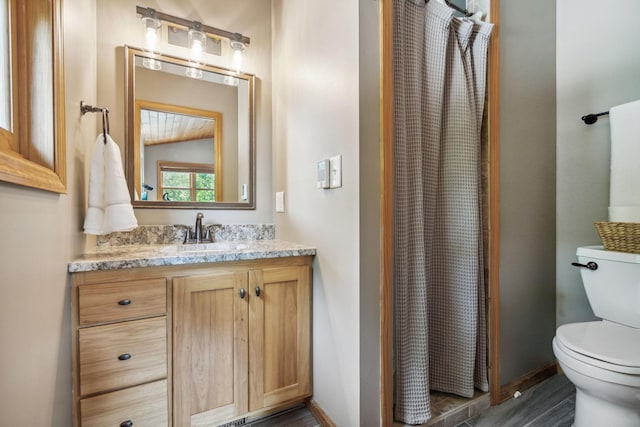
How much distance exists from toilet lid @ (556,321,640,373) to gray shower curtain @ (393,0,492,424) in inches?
14.0

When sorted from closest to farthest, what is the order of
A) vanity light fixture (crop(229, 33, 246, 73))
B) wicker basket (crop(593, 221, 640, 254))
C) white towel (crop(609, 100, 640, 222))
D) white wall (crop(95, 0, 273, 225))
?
1. wicker basket (crop(593, 221, 640, 254))
2. white towel (crop(609, 100, 640, 222))
3. white wall (crop(95, 0, 273, 225))
4. vanity light fixture (crop(229, 33, 246, 73))

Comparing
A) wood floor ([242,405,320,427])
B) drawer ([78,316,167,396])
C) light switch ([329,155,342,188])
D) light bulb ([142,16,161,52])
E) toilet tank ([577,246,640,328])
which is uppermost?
light bulb ([142,16,161,52])

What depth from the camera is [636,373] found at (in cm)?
100

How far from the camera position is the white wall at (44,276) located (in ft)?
2.06

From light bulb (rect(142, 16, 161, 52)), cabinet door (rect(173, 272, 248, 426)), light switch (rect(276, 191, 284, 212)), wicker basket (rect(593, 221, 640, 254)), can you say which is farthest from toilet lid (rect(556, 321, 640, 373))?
light bulb (rect(142, 16, 161, 52))

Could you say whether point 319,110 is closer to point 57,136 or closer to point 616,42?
point 57,136

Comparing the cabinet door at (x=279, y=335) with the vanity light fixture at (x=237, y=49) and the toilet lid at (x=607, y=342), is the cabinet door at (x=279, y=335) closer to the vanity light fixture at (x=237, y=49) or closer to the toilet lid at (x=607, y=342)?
the toilet lid at (x=607, y=342)

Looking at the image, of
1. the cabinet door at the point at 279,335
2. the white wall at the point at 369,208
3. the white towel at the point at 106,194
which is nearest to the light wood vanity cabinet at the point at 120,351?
the white towel at the point at 106,194

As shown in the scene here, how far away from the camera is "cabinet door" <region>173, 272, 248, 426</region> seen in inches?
47.2

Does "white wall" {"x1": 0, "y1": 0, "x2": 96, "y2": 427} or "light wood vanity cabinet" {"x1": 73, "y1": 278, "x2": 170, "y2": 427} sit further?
"light wood vanity cabinet" {"x1": 73, "y1": 278, "x2": 170, "y2": 427}

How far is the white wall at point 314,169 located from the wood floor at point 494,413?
7.2 inches

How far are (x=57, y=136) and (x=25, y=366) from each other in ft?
2.26

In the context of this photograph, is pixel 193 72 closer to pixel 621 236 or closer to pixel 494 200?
pixel 494 200

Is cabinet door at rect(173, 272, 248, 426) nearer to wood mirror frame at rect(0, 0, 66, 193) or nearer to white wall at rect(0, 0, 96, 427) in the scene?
white wall at rect(0, 0, 96, 427)
